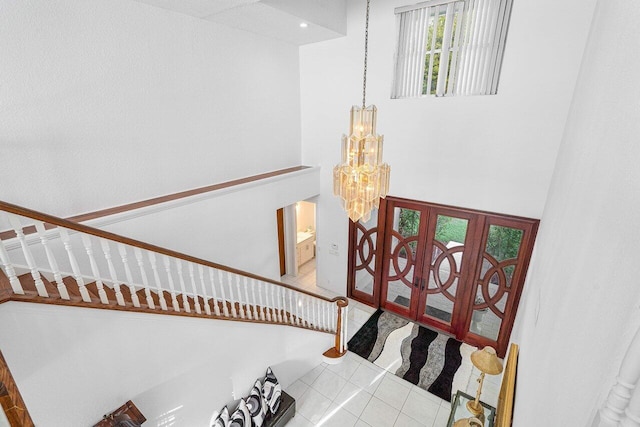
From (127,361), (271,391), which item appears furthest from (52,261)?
(271,391)

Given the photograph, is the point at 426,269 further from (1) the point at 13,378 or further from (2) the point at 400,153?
(1) the point at 13,378

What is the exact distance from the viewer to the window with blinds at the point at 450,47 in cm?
399

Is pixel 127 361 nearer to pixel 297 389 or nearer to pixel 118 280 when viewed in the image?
pixel 118 280

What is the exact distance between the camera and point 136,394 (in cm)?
269

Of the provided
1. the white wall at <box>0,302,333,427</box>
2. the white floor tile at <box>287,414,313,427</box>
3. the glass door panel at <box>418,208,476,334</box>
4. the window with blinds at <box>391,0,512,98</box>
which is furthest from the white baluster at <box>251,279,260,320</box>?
the window with blinds at <box>391,0,512,98</box>

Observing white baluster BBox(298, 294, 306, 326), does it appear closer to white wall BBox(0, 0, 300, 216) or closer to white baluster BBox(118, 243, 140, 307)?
white wall BBox(0, 0, 300, 216)

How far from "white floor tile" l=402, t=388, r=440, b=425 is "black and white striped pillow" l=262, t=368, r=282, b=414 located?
73.7 inches

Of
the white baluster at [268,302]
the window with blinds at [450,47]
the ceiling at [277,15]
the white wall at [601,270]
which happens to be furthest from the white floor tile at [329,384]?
the ceiling at [277,15]

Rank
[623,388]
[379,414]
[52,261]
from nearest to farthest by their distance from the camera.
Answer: [623,388] < [52,261] < [379,414]

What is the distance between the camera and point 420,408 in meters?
4.23

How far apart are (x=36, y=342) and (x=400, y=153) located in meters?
5.04

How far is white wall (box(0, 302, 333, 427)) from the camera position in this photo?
6.58 ft

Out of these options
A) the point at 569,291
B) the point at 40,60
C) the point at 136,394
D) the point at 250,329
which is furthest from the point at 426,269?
the point at 40,60

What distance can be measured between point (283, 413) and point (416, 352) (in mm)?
2622
